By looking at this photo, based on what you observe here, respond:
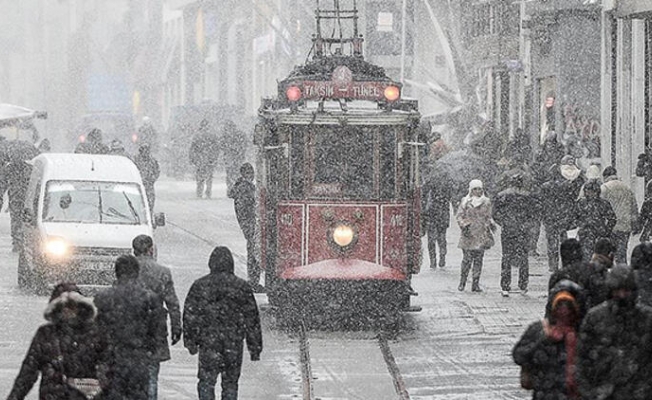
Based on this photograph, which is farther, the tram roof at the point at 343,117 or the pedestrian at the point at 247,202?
the pedestrian at the point at 247,202

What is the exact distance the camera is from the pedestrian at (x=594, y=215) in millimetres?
24031

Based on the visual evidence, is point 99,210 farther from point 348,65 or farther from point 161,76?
point 161,76

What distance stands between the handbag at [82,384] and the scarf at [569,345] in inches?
99.7

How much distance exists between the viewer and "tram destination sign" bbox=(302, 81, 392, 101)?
2212 cm

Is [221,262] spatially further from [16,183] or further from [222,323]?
[16,183]

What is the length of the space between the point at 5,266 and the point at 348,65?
8266 millimetres

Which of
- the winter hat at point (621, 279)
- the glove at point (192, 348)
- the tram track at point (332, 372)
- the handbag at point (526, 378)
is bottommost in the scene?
the tram track at point (332, 372)

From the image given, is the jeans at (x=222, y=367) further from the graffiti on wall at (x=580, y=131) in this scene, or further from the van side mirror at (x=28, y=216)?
the graffiti on wall at (x=580, y=131)

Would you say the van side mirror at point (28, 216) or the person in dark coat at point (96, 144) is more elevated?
the person in dark coat at point (96, 144)

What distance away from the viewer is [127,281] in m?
13.9

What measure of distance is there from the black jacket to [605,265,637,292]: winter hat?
3.81 meters

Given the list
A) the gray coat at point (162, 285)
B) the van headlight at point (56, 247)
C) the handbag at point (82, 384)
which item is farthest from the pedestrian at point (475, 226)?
the handbag at point (82, 384)

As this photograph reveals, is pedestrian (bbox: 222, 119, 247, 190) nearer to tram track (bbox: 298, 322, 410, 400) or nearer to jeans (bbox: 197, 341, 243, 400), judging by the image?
tram track (bbox: 298, 322, 410, 400)

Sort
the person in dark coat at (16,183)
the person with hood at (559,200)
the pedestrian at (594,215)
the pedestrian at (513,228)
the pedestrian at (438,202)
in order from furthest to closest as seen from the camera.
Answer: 1. the person in dark coat at (16,183)
2. the pedestrian at (438,202)
3. the person with hood at (559,200)
4. the pedestrian at (513,228)
5. the pedestrian at (594,215)
